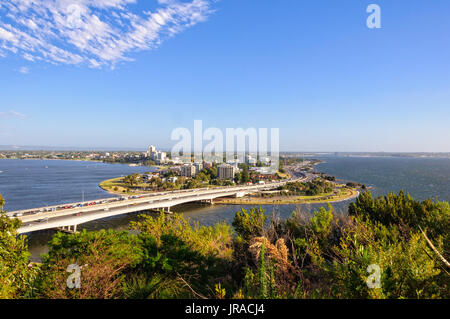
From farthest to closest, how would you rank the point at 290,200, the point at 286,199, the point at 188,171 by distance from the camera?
the point at 188,171
the point at 286,199
the point at 290,200

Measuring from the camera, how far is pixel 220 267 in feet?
17.7

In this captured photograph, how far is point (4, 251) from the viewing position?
144 inches

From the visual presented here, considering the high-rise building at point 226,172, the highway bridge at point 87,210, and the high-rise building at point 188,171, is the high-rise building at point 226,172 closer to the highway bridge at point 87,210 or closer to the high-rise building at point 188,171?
the high-rise building at point 188,171

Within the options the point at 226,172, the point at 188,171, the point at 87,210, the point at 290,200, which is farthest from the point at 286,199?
the point at 188,171

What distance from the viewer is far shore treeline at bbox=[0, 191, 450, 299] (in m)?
2.55

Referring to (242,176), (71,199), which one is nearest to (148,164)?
(242,176)

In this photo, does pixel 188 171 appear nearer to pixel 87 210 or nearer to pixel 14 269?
pixel 87 210

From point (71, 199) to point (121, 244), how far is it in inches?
793

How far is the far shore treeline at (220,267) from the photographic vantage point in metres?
2.55

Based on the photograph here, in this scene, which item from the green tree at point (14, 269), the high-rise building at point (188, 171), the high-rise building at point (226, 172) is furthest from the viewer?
the high-rise building at point (188, 171)

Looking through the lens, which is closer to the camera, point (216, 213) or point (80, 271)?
point (80, 271)

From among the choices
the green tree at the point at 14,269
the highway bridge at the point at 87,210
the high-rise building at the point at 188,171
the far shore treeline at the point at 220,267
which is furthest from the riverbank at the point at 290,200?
the green tree at the point at 14,269
